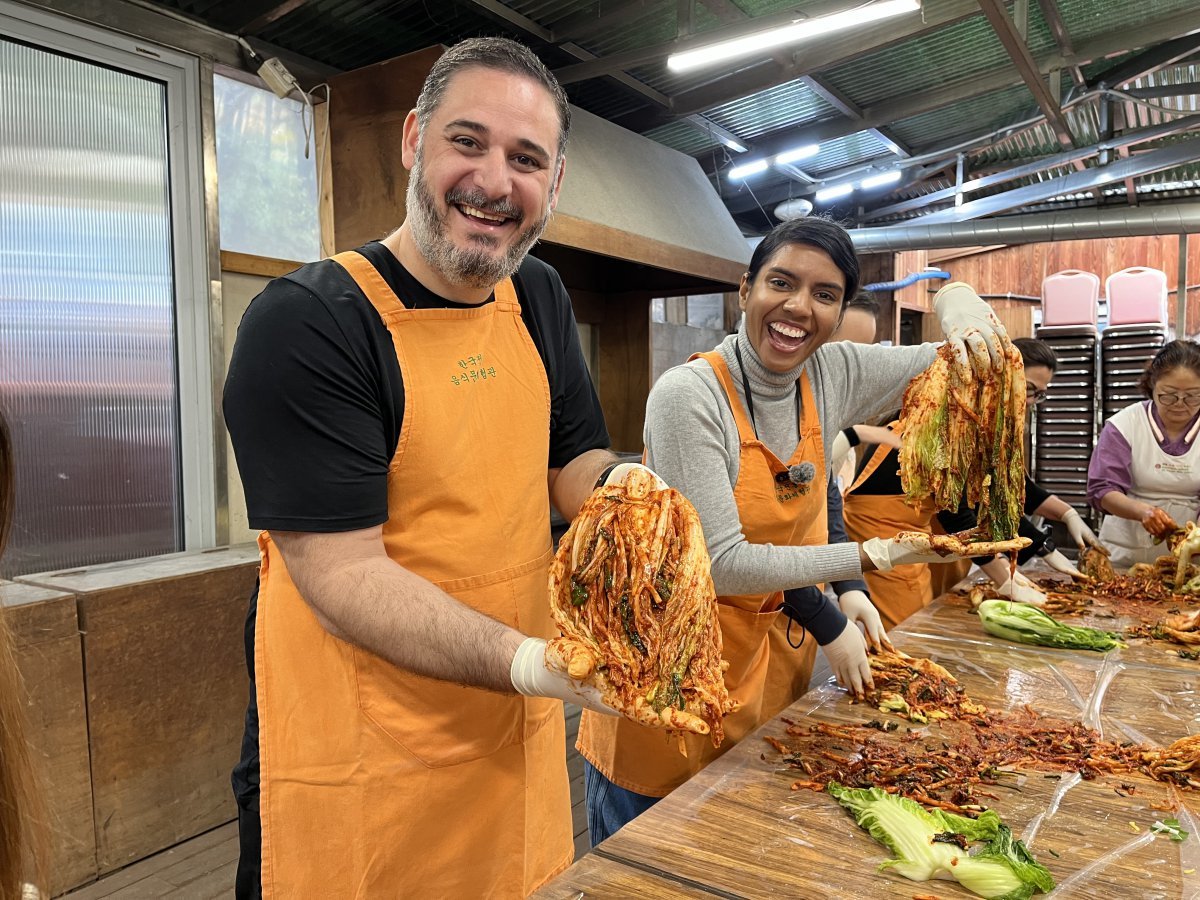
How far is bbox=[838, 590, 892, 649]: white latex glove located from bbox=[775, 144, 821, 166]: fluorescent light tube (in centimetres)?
583

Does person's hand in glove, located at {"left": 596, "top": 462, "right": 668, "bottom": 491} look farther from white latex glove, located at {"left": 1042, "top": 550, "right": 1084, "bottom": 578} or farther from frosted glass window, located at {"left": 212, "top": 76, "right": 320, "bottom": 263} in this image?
frosted glass window, located at {"left": 212, "top": 76, "right": 320, "bottom": 263}

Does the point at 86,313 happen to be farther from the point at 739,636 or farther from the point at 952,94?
the point at 952,94

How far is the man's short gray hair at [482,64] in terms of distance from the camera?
1714mm

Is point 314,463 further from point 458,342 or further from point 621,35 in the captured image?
point 621,35

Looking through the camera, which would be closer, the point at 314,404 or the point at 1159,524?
the point at 314,404

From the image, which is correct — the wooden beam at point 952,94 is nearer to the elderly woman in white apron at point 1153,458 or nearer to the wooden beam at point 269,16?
the elderly woman in white apron at point 1153,458

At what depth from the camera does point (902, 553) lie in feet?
7.73

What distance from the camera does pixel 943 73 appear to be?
265 inches

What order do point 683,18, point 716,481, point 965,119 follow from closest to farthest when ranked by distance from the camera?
point 716,481
point 683,18
point 965,119

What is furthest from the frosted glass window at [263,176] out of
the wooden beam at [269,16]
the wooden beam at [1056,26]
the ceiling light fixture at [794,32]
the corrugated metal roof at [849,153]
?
the corrugated metal roof at [849,153]

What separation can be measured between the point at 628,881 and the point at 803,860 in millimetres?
340

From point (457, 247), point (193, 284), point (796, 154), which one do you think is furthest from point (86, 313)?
point (796, 154)

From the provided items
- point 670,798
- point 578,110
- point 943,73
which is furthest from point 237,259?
point 943,73

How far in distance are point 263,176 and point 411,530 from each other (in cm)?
393
